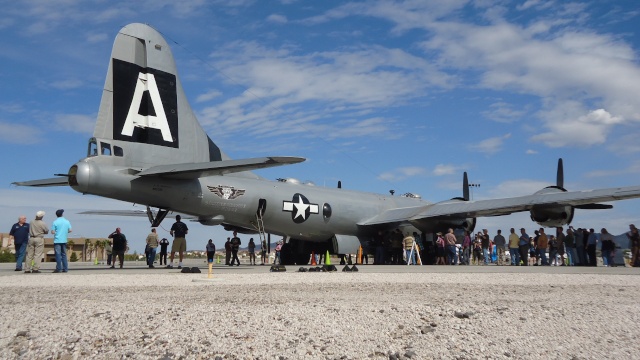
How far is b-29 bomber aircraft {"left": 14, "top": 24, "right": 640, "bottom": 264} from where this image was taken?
15438mm

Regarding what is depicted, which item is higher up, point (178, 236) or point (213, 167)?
point (213, 167)

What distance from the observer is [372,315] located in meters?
5.88

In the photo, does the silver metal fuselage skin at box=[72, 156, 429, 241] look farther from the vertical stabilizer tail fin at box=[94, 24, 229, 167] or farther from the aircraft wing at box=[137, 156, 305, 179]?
the vertical stabilizer tail fin at box=[94, 24, 229, 167]

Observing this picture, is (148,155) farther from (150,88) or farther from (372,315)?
(372,315)

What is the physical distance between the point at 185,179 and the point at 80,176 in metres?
3.23

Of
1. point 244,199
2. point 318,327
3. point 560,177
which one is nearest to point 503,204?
point 560,177

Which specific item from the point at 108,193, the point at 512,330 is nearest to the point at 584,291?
the point at 512,330

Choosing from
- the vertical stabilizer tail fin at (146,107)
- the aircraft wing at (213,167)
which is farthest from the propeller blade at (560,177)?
the vertical stabilizer tail fin at (146,107)

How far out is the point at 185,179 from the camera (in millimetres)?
16953

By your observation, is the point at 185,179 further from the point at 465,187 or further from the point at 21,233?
the point at 465,187

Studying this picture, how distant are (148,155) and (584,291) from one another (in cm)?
1236

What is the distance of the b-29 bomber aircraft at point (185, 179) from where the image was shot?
608 inches

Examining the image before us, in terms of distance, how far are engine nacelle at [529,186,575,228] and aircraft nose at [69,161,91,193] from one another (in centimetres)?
1690

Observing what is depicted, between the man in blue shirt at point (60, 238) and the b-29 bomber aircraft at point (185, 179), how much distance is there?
111cm
